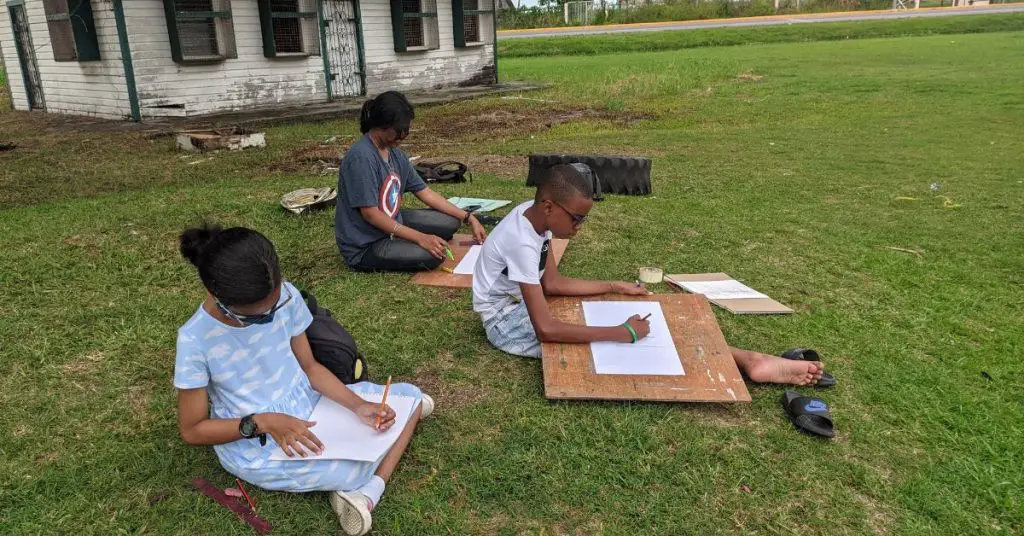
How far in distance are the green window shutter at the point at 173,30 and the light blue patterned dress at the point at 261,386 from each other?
9.36m

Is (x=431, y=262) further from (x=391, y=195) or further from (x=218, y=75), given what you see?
(x=218, y=75)

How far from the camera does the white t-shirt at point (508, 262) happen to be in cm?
287

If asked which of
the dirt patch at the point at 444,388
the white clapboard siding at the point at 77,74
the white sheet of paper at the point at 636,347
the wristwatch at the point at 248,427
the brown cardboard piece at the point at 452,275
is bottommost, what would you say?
the dirt patch at the point at 444,388

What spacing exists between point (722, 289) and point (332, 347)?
7.57 ft

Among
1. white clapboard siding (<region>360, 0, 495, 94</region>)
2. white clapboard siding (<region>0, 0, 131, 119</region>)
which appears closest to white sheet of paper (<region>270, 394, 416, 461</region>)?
white clapboard siding (<region>0, 0, 131, 119</region>)

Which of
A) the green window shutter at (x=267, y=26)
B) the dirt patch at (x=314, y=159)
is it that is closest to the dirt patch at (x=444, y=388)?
the dirt patch at (x=314, y=159)

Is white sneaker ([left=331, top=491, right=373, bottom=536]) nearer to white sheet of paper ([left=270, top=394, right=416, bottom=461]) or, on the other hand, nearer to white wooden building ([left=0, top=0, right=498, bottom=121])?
white sheet of paper ([left=270, top=394, right=416, bottom=461])

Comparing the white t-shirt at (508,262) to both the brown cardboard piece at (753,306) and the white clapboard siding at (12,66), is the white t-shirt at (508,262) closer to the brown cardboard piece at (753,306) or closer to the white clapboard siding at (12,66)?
the brown cardboard piece at (753,306)

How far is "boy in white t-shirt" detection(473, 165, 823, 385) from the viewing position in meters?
2.80

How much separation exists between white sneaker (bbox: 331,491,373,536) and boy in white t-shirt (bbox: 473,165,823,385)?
1100 millimetres

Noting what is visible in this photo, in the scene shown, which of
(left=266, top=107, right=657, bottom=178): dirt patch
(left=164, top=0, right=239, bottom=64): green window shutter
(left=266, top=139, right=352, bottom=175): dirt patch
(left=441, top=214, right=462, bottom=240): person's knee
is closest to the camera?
(left=441, top=214, right=462, bottom=240): person's knee

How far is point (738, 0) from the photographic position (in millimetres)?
39250

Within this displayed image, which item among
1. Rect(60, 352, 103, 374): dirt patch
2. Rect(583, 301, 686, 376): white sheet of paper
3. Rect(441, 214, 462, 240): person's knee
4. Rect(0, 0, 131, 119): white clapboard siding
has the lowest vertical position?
Rect(60, 352, 103, 374): dirt patch

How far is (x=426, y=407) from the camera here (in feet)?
8.62
